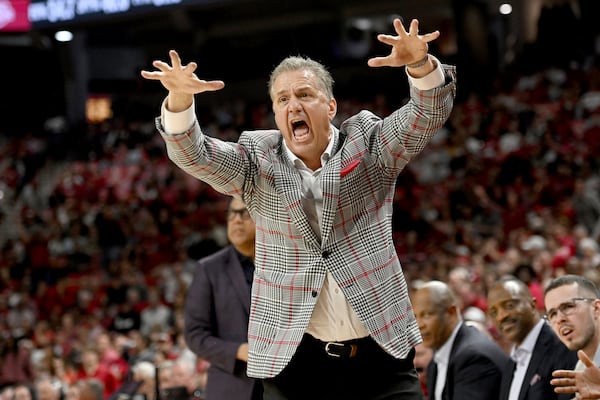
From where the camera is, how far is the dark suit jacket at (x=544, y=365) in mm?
3863

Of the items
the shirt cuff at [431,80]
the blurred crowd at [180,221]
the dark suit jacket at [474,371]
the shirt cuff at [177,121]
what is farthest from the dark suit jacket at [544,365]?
the blurred crowd at [180,221]

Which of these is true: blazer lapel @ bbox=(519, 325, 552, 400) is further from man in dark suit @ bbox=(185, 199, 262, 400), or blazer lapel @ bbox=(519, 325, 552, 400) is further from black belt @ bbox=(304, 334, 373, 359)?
black belt @ bbox=(304, 334, 373, 359)

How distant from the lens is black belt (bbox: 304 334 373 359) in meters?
2.52

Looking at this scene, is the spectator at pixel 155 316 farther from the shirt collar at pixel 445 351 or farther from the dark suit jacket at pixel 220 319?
the dark suit jacket at pixel 220 319

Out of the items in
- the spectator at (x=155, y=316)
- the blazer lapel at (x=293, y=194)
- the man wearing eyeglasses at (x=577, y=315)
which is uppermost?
the blazer lapel at (x=293, y=194)

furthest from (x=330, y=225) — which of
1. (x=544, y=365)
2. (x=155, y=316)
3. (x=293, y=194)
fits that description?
(x=155, y=316)

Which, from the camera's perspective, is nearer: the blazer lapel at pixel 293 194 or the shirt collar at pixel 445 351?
the blazer lapel at pixel 293 194

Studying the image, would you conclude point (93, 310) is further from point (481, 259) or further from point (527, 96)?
point (527, 96)

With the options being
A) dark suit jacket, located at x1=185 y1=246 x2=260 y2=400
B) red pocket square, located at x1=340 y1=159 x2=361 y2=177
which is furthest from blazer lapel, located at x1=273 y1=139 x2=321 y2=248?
dark suit jacket, located at x1=185 y1=246 x2=260 y2=400

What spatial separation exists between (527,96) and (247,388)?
37.2 ft

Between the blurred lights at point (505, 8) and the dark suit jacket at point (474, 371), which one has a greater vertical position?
the blurred lights at point (505, 8)

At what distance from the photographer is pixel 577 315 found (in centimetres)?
348

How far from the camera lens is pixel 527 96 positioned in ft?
46.8

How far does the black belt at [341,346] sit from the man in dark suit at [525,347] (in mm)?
1454
